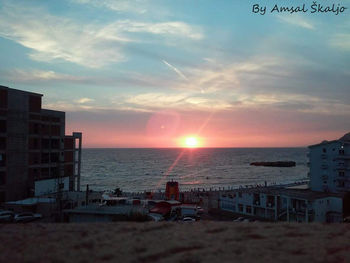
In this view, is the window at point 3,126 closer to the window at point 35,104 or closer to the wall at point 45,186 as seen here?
the window at point 35,104

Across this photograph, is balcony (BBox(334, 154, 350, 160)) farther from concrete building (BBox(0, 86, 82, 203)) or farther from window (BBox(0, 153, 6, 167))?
window (BBox(0, 153, 6, 167))

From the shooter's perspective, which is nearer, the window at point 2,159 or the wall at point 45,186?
the window at point 2,159

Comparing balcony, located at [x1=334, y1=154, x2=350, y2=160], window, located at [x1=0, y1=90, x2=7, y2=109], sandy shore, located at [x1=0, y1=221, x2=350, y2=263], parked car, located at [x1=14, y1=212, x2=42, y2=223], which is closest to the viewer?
sandy shore, located at [x1=0, y1=221, x2=350, y2=263]

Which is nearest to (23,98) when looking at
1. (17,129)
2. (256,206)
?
(17,129)

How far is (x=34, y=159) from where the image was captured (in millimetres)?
46688

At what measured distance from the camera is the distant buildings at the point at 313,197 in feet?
115

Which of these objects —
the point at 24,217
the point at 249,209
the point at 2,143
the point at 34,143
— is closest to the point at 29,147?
the point at 34,143

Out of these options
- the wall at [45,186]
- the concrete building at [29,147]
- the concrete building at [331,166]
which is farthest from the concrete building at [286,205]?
the wall at [45,186]

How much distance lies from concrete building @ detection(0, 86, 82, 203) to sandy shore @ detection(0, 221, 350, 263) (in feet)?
95.1

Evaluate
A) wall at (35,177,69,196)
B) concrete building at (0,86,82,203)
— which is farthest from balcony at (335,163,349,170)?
wall at (35,177,69,196)

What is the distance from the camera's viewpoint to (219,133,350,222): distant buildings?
35.1m

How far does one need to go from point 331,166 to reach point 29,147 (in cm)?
4555

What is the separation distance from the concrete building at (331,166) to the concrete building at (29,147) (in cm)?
3987

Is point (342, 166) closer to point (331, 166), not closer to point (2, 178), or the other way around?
point (331, 166)
